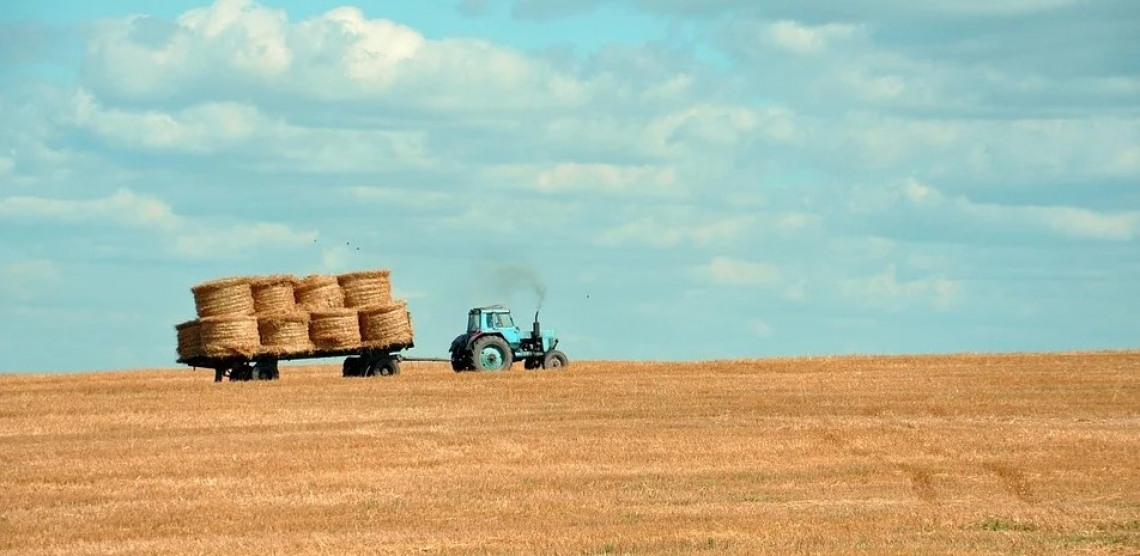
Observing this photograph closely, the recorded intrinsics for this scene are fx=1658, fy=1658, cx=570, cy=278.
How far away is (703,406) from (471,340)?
391 inches

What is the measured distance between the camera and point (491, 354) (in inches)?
1410

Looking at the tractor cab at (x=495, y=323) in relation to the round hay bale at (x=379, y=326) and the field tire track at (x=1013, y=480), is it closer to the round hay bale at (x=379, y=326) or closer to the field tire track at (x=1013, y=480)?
the round hay bale at (x=379, y=326)

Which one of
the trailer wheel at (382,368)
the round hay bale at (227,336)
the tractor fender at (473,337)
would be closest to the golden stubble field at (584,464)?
the round hay bale at (227,336)

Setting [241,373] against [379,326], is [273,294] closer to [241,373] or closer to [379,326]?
[241,373]

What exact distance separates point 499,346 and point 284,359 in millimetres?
4869

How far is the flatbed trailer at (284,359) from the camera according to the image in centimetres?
3322

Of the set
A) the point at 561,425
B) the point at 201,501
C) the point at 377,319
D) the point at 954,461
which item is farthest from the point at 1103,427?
the point at 377,319

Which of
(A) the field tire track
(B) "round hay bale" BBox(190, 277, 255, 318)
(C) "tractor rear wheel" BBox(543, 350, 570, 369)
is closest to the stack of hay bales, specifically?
(B) "round hay bale" BBox(190, 277, 255, 318)

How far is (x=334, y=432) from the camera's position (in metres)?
23.8

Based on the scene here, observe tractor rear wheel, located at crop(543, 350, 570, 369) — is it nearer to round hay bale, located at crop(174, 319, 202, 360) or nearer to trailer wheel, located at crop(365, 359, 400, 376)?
trailer wheel, located at crop(365, 359, 400, 376)

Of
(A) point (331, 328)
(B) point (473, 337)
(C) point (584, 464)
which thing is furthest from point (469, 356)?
(C) point (584, 464)

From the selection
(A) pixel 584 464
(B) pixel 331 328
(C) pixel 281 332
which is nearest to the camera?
(A) pixel 584 464

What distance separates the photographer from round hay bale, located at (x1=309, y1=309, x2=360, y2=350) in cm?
3338

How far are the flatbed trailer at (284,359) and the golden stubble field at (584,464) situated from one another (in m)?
1.12
